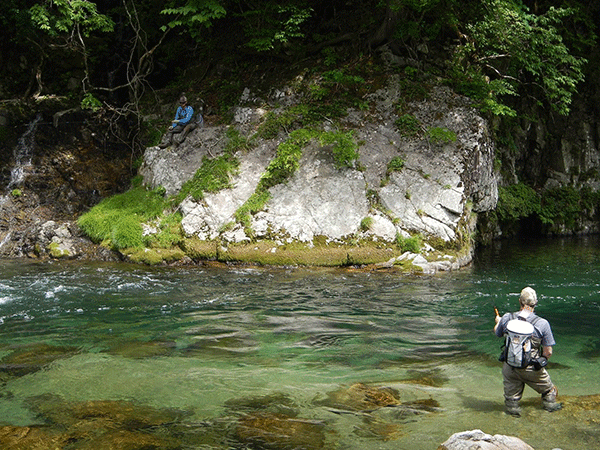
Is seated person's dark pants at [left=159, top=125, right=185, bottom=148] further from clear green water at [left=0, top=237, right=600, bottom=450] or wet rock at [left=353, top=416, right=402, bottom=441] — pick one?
wet rock at [left=353, top=416, right=402, bottom=441]

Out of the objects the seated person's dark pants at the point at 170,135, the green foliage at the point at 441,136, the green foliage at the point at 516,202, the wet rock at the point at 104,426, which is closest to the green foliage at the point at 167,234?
the seated person's dark pants at the point at 170,135

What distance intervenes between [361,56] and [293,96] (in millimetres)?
2667

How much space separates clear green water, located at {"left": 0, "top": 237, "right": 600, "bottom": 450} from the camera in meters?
5.56

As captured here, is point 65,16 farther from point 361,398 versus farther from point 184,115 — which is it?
point 361,398

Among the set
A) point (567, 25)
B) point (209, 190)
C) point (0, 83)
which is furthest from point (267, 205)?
point (567, 25)

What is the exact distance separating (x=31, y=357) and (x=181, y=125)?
10363 millimetres

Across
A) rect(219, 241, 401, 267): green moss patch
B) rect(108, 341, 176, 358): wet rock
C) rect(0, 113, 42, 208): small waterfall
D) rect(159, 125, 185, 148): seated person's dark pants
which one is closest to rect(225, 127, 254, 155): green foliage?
rect(159, 125, 185, 148): seated person's dark pants

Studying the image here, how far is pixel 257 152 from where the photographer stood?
1562cm

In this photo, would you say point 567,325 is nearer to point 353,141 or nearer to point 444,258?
point 444,258

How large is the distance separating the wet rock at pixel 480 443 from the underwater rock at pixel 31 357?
5164 millimetres

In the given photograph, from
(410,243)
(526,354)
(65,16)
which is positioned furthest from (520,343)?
(65,16)

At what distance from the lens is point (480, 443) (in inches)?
168

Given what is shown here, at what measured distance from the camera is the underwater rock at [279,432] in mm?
4918

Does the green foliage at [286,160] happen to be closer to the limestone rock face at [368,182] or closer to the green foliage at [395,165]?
the limestone rock face at [368,182]
